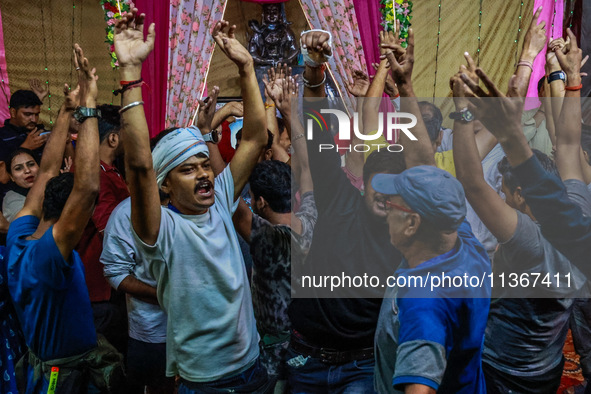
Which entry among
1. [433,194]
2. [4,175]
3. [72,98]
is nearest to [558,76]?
[433,194]

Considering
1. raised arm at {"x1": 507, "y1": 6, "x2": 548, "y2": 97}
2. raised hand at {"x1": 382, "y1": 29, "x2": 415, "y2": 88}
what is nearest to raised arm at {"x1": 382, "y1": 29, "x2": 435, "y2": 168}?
raised hand at {"x1": 382, "y1": 29, "x2": 415, "y2": 88}

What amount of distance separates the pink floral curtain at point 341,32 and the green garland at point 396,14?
0.40 meters

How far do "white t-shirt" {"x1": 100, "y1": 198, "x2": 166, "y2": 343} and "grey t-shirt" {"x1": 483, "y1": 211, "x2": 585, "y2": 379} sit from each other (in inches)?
54.7

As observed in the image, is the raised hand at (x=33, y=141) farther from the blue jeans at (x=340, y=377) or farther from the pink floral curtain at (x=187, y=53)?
the blue jeans at (x=340, y=377)

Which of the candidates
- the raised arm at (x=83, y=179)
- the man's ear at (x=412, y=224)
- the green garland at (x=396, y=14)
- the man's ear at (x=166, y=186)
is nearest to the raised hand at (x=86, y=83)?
the raised arm at (x=83, y=179)

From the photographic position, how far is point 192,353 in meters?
2.13

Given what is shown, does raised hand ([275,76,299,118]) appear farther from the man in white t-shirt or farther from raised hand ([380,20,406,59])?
the man in white t-shirt

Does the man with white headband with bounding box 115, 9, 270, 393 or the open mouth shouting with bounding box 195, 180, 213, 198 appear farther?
the open mouth shouting with bounding box 195, 180, 213, 198

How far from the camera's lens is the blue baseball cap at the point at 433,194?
212 cm

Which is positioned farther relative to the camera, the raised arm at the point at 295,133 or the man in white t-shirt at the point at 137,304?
the man in white t-shirt at the point at 137,304

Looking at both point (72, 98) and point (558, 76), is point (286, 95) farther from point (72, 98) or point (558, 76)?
point (558, 76)

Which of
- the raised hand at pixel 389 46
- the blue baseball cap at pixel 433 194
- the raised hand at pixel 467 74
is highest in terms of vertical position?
the raised hand at pixel 389 46

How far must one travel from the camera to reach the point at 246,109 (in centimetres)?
241

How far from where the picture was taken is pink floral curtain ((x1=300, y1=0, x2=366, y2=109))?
493cm
